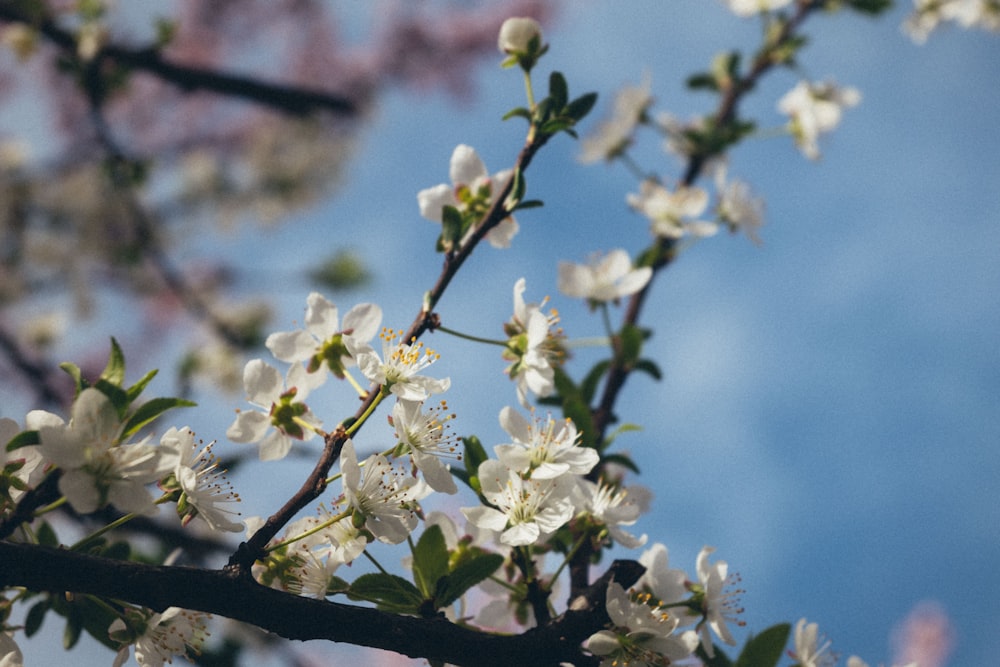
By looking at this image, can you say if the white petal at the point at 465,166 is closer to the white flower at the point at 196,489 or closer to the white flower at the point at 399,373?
the white flower at the point at 399,373

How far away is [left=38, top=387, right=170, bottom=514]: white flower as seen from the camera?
2.18ft

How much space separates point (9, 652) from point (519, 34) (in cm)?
93

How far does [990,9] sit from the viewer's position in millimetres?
2398

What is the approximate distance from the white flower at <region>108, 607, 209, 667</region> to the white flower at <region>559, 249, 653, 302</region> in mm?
743

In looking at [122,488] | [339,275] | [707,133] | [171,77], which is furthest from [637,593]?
[339,275]

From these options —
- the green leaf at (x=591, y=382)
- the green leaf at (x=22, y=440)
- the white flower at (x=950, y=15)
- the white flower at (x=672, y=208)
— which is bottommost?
the green leaf at (x=22, y=440)

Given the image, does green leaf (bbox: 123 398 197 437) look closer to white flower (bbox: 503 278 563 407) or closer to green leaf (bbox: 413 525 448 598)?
green leaf (bbox: 413 525 448 598)

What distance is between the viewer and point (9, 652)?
782 mm

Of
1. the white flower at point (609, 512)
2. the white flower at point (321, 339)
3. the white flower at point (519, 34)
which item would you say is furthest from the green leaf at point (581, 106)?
the white flower at point (609, 512)

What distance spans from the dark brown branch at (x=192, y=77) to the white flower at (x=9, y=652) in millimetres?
2130

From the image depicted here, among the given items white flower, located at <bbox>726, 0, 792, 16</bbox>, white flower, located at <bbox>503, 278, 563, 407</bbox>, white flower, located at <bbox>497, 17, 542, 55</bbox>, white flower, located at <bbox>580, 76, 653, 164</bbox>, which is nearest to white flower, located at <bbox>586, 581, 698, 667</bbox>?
white flower, located at <bbox>503, 278, 563, 407</bbox>

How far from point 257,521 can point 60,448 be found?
24 cm

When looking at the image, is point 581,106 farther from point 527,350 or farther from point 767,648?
point 767,648

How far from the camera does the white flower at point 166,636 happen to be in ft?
2.72
